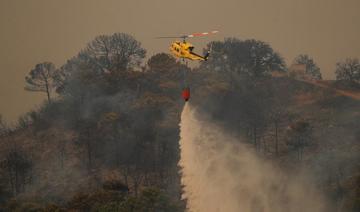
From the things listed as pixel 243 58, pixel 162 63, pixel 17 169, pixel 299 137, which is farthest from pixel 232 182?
pixel 243 58

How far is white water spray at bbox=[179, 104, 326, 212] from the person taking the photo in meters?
105

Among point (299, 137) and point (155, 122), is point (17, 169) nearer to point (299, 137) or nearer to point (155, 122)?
point (155, 122)

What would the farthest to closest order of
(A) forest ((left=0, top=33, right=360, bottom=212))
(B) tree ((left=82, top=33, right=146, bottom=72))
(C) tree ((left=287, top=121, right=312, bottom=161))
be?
(B) tree ((left=82, top=33, right=146, bottom=72)) < (C) tree ((left=287, top=121, right=312, bottom=161)) < (A) forest ((left=0, top=33, right=360, bottom=212))

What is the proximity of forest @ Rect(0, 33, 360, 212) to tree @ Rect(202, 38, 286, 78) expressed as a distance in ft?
0.68

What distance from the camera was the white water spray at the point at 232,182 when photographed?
105 m

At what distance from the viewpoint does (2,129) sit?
14962 cm

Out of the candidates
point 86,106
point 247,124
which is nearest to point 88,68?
point 86,106

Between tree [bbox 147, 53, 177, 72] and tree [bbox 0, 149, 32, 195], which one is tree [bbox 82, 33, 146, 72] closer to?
tree [bbox 147, 53, 177, 72]

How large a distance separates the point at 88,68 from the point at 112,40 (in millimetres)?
10301

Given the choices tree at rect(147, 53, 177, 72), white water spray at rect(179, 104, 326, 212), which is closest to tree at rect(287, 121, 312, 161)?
white water spray at rect(179, 104, 326, 212)

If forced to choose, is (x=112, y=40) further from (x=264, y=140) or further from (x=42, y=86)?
(x=264, y=140)

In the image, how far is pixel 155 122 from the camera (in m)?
138

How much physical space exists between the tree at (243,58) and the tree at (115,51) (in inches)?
559

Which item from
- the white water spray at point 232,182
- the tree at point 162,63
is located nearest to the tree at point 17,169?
the white water spray at point 232,182
